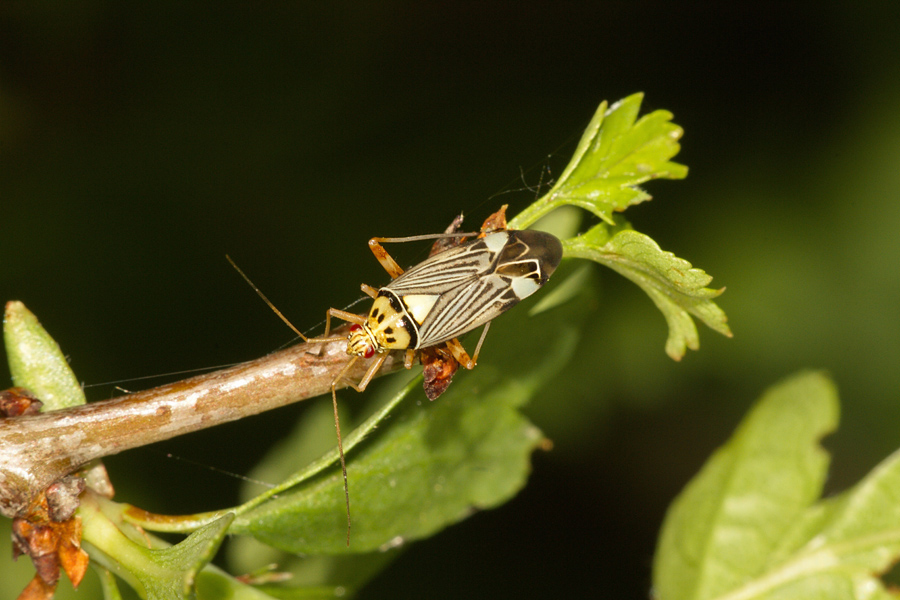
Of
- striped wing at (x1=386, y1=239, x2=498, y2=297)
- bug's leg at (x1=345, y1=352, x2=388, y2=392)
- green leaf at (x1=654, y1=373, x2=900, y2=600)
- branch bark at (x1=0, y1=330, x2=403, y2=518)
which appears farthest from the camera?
striped wing at (x1=386, y1=239, x2=498, y2=297)

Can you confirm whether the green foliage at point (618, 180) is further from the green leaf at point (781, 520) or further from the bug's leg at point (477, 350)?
the green leaf at point (781, 520)

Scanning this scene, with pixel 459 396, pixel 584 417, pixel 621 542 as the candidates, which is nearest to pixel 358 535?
pixel 459 396

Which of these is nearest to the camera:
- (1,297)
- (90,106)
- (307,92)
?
(1,297)

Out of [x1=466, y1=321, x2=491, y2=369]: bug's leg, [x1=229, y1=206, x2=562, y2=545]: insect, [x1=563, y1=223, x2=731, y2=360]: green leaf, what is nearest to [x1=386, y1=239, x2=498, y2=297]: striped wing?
[x1=229, y1=206, x2=562, y2=545]: insect

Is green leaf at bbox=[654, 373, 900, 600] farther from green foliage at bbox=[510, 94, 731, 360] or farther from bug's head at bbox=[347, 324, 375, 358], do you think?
bug's head at bbox=[347, 324, 375, 358]

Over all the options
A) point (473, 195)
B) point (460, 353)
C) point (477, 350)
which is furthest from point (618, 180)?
point (473, 195)

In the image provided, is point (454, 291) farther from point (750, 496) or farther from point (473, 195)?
point (473, 195)

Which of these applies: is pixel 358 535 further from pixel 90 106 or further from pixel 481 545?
pixel 90 106
